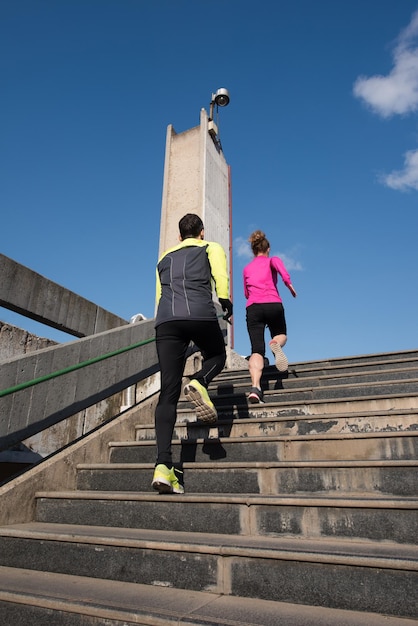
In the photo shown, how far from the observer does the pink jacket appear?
4590 mm

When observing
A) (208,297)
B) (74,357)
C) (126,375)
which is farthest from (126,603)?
(126,375)

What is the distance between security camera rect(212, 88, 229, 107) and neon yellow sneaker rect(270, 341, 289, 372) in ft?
25.5

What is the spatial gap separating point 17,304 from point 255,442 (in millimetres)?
3315

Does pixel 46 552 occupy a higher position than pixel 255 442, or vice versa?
pixel 255 442

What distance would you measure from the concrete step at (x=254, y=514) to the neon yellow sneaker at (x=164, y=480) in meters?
0.06

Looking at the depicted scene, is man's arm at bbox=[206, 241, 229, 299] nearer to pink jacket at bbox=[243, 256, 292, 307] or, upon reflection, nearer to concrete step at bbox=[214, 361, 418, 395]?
pink jacket at bbox=[243, 256, 292, 307]

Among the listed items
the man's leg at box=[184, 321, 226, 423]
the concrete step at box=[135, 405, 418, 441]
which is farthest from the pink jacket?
the man's leg at box=[184, 321, 226, 423]

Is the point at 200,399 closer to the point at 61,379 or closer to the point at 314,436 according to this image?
the point at 314,436

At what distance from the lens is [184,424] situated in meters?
3.75

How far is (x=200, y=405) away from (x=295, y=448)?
2.41ft

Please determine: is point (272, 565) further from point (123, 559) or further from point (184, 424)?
point (184, 424)

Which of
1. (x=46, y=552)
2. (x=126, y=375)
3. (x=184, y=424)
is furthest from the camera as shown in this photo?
(x=126, y=375)

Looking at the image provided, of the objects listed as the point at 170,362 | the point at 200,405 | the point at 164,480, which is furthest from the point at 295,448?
the point at 170,362

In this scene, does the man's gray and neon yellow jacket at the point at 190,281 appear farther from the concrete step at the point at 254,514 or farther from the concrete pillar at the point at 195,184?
the concrete pillar at the point at 195,184
